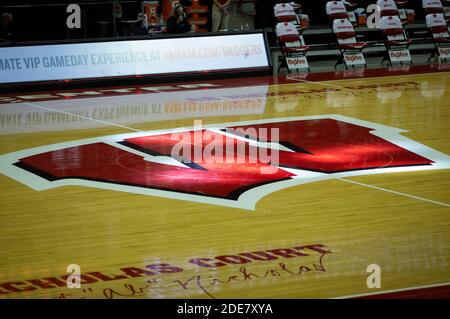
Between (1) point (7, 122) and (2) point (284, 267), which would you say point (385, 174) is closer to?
(2) point (284, 267)

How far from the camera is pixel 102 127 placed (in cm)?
1155

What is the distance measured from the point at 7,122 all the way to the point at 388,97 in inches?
224

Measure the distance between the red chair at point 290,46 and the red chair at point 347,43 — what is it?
32.4 inches

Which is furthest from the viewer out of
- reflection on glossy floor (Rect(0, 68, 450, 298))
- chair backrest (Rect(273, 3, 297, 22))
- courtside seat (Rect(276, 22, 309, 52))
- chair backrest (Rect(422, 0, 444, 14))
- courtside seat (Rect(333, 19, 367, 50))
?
chair backrest (Rect(422, 0, 444, 14))

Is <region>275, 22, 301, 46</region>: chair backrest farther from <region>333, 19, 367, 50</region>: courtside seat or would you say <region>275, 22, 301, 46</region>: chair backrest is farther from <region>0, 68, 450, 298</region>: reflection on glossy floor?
<region>0, 68, 450, 298</region>: reflection on glossy floor

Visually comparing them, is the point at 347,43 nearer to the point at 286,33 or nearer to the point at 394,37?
the point at 394,37

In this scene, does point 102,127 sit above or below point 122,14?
below

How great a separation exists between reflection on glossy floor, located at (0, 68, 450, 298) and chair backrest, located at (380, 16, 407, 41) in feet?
16.7

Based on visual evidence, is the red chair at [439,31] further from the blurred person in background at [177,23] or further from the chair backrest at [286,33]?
the blurred person in background at [177,23]

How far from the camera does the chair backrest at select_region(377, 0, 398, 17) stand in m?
18.8

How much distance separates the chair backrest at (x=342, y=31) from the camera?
A: 18.1 meters

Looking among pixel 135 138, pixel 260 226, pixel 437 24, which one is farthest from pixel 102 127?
pixel 437 24

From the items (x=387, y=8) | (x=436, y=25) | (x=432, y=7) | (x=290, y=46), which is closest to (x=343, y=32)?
(x=290, y=46)

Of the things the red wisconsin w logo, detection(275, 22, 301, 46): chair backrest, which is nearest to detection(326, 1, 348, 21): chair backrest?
detection(275, 22, 301, 46): chair backrest
